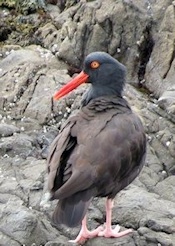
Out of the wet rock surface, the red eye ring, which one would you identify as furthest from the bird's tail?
the red eye ring

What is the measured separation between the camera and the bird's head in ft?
31.0

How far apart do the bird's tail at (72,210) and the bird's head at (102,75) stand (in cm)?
183

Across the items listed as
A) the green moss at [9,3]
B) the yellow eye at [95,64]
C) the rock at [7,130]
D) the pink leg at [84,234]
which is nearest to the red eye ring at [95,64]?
the yellow eye at [95,64]

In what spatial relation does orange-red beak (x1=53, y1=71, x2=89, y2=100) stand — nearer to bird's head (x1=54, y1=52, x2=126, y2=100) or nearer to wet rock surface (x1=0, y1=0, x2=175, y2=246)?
bird's head (x1=54, y1=52, x2=126, y2=100)

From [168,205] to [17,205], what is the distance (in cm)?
190

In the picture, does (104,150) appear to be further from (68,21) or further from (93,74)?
(68,21)

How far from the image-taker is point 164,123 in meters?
11.4

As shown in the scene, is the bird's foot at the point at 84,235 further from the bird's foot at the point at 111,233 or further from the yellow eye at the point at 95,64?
the yellow eye at the point at 95,64

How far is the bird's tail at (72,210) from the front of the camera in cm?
790

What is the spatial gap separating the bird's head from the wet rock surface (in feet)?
4.34

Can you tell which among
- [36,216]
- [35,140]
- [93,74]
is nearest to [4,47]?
[35,140]

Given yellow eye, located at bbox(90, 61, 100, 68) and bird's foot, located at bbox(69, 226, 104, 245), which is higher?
yellow eye, located at bbox(90, 61, 100, 68)

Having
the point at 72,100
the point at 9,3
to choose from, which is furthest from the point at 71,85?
the point at 9,3

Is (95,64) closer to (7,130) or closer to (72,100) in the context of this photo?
(7,130)
